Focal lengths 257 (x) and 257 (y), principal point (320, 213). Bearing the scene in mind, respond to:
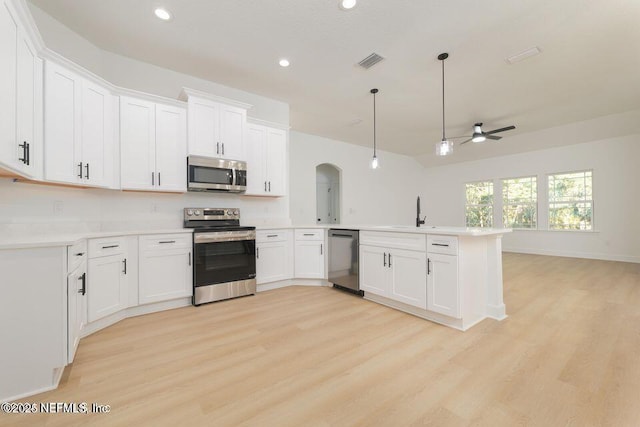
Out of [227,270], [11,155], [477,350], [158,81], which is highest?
[158,81]

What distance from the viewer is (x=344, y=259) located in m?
3.75

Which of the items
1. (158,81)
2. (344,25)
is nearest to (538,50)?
(344,25)

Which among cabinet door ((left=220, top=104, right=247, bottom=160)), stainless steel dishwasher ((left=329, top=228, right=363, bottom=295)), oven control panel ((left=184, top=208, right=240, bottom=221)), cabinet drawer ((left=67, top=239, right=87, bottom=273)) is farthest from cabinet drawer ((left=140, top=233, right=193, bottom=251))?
stainless steel dishwasher ((left=329, top=228, right=363, bottom=295))

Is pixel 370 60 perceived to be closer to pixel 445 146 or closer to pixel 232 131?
pixel 445 146

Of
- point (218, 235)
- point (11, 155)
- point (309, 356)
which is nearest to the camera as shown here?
point (11, 155)

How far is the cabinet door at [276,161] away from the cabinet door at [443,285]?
254 cm

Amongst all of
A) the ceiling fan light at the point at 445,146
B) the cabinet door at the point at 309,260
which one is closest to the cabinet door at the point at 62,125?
the cabinet door at the point at 309,260

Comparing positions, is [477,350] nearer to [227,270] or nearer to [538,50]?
[227,270]

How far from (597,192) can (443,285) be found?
21.8 feet

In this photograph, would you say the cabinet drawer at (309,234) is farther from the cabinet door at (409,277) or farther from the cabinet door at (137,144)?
the cabinet door at (137,144)

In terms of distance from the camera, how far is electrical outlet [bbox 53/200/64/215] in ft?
8.50

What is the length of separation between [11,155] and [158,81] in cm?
219

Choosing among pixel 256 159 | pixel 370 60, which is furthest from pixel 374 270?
pixel 370 60

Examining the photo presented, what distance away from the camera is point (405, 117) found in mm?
5375
